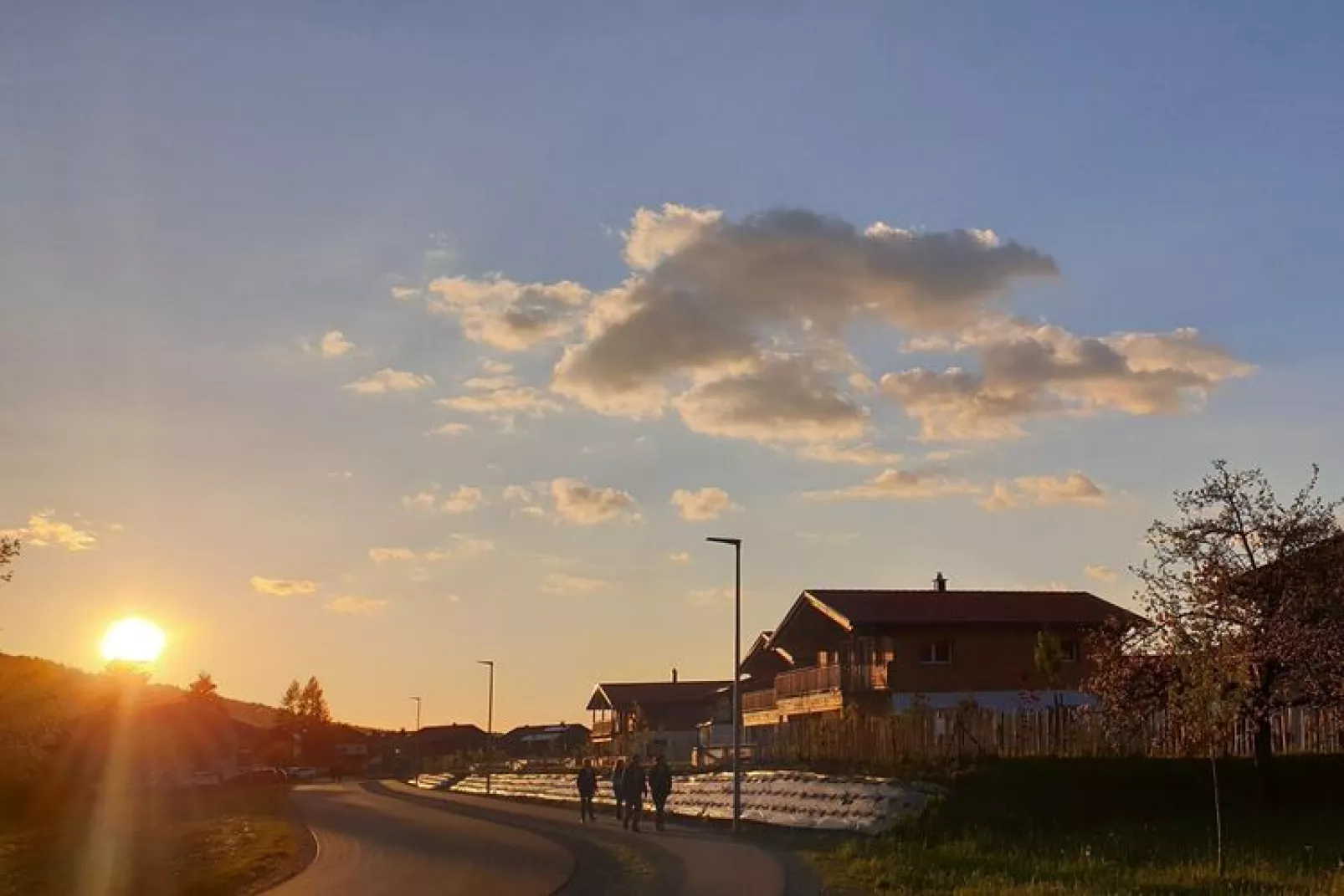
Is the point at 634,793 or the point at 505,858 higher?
the point at 634,793

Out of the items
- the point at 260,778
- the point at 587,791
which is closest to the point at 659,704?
the point at 260,778

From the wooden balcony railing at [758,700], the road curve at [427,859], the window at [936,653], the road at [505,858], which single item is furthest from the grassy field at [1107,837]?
the wooden balcony railing at [758,700]

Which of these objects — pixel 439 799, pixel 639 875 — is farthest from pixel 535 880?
pixel 439 799

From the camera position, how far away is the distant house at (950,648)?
5544cm

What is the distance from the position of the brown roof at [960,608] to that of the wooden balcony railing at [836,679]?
83.3 inches

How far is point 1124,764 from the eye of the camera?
102ft

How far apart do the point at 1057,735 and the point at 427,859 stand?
14046mm

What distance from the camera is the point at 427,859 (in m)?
30.4

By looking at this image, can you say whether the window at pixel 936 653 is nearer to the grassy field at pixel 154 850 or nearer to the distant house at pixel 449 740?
the grassy field at pixel 154 850

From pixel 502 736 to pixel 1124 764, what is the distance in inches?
4935

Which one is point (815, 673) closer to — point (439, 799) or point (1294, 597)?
point (439, 799)

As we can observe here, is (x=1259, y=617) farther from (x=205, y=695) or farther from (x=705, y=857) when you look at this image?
(x=205, y=695)

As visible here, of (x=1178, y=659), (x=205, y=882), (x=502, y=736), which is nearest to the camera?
(x=1178, y=659)

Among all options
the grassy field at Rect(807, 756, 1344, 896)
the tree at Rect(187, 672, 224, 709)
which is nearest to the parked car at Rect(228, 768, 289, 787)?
the tree at Rect(187, 672, 224, 709)
